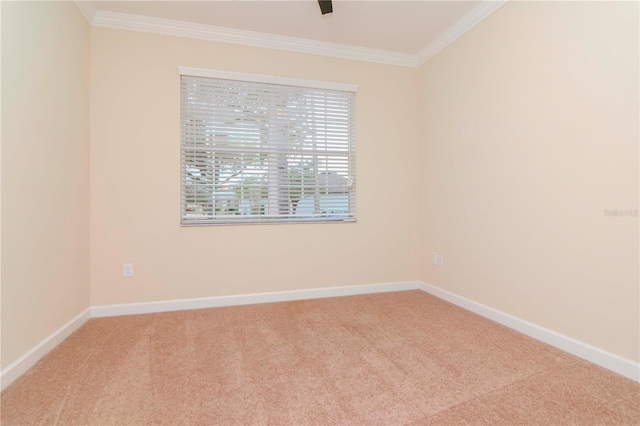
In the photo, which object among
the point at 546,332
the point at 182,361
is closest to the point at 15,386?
the point at 182,361

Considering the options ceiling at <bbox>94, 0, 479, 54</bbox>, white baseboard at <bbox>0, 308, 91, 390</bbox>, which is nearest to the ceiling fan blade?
ceiling at <bbox>94, 0, 479, 54</bbox>

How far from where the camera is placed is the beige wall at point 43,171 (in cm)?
161

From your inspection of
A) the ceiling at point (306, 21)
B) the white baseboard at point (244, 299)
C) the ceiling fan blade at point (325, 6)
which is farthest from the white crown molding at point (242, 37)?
the white baseboard at point (244, 299)

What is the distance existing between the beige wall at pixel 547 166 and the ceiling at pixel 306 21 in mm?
251

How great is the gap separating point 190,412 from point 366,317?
1528 millimetres

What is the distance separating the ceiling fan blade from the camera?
228 cm

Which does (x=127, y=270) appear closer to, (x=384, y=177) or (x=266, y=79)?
(x=266, y=79)

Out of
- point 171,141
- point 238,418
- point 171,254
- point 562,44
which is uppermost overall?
point 562,44

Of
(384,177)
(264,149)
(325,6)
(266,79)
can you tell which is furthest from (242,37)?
(384,177)

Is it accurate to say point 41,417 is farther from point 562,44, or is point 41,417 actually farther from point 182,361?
point 562,44

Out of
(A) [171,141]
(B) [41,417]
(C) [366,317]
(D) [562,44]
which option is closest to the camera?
(B) [41,417]

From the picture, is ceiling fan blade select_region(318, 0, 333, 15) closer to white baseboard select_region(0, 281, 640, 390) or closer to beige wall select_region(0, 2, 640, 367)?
beige wall select_region(0, 2, 640, 367)

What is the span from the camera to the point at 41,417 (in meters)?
1.31

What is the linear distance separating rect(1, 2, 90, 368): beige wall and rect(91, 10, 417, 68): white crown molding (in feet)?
0.91
